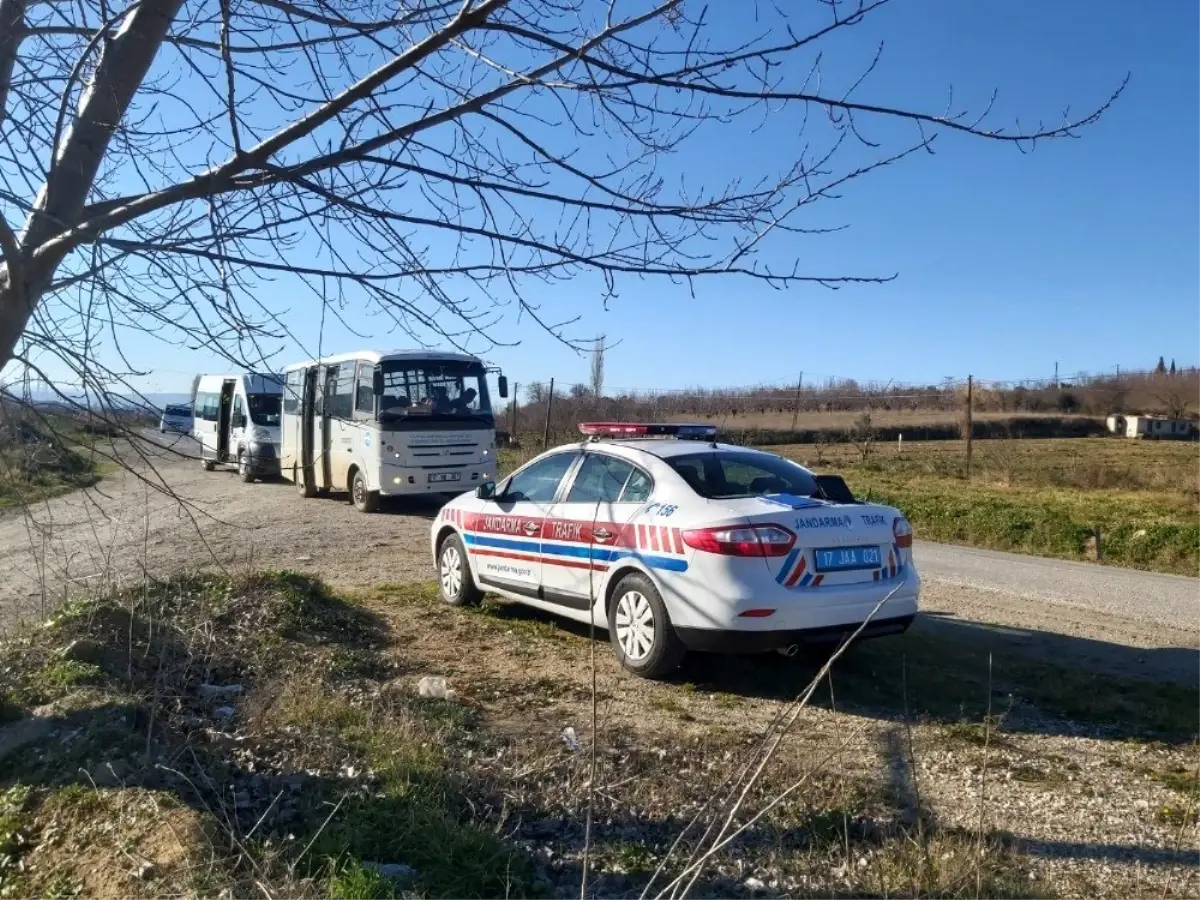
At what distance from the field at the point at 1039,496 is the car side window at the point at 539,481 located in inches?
351

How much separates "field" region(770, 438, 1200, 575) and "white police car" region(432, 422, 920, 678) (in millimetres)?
8384

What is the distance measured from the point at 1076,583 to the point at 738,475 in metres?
6.11

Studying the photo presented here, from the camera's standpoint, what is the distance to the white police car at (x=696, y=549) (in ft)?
20.1

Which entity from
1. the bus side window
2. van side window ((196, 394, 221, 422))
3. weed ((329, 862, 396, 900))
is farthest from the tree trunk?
van side window ((196, 394, 221, 422))

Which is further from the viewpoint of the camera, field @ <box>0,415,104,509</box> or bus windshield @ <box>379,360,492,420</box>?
bus windshield @ <box>379,360,492,420</box>

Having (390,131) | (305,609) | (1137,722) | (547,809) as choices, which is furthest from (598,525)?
(390,131)

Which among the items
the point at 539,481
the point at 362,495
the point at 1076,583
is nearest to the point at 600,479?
the point at 539,481

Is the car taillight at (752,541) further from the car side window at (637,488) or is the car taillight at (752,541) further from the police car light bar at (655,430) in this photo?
the police car light bar at (655,430)

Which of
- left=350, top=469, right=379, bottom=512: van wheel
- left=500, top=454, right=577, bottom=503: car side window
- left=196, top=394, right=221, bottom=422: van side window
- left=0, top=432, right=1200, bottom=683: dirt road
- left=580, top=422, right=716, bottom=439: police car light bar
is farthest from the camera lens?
left=196, top=394, right=221, bottom=422: van side window

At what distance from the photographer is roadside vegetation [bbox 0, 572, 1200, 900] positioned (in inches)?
147

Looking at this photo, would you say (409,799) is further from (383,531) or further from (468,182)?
(383,531)

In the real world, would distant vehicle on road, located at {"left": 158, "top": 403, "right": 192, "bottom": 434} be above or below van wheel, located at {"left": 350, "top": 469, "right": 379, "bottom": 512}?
Result: above

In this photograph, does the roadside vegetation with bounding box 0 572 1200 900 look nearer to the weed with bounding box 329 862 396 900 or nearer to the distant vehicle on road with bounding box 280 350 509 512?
the weed with bounding box 329 862 396 900

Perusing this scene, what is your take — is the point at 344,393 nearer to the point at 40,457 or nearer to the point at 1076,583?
the point at 1076,583
